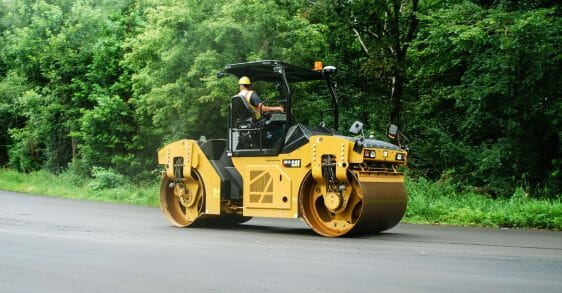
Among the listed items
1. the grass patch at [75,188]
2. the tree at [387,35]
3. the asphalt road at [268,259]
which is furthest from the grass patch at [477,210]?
the grass patch at [75,188]

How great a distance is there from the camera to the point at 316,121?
1909 cm

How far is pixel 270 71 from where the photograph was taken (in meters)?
13.2

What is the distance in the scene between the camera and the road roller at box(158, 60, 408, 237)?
Result: 11.3 m

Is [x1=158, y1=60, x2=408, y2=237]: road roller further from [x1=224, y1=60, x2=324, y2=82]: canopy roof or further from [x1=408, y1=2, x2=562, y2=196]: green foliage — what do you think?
[x1=408, y1=2, x2=562, y2=196]: green foliage

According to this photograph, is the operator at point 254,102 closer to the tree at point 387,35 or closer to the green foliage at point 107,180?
the tree at point 387,35

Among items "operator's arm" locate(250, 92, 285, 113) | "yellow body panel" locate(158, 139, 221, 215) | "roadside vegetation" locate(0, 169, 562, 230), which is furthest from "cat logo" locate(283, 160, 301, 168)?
"roadside vegetation" locate(0, 169, 562, 230)

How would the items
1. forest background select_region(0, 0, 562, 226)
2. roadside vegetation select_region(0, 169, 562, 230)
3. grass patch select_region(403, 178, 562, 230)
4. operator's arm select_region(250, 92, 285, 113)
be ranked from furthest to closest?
1. forest background select_region(0, 0, 562, 226)
2. roadside vegetation select_region(0, 169, 562, 230)
3. grass patch select_region(403, 178, 562, 230)
4. operator's arm select_region(250, 92, 285, 113)

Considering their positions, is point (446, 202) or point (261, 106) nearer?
point (261, 106)

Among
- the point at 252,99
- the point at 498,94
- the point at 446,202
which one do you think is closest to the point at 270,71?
the point at 252,99

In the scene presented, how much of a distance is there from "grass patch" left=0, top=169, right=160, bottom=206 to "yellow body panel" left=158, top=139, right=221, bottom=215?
7252mm

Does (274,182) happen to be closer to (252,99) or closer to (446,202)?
(252,99)

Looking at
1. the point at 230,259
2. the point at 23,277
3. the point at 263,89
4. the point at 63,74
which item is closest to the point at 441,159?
the point at 263,89

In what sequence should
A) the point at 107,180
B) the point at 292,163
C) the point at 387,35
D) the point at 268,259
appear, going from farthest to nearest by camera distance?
the point at 107,180, the point at 387,35, the point at 292,163, the point at 268,259

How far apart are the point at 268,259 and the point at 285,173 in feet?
11.4
